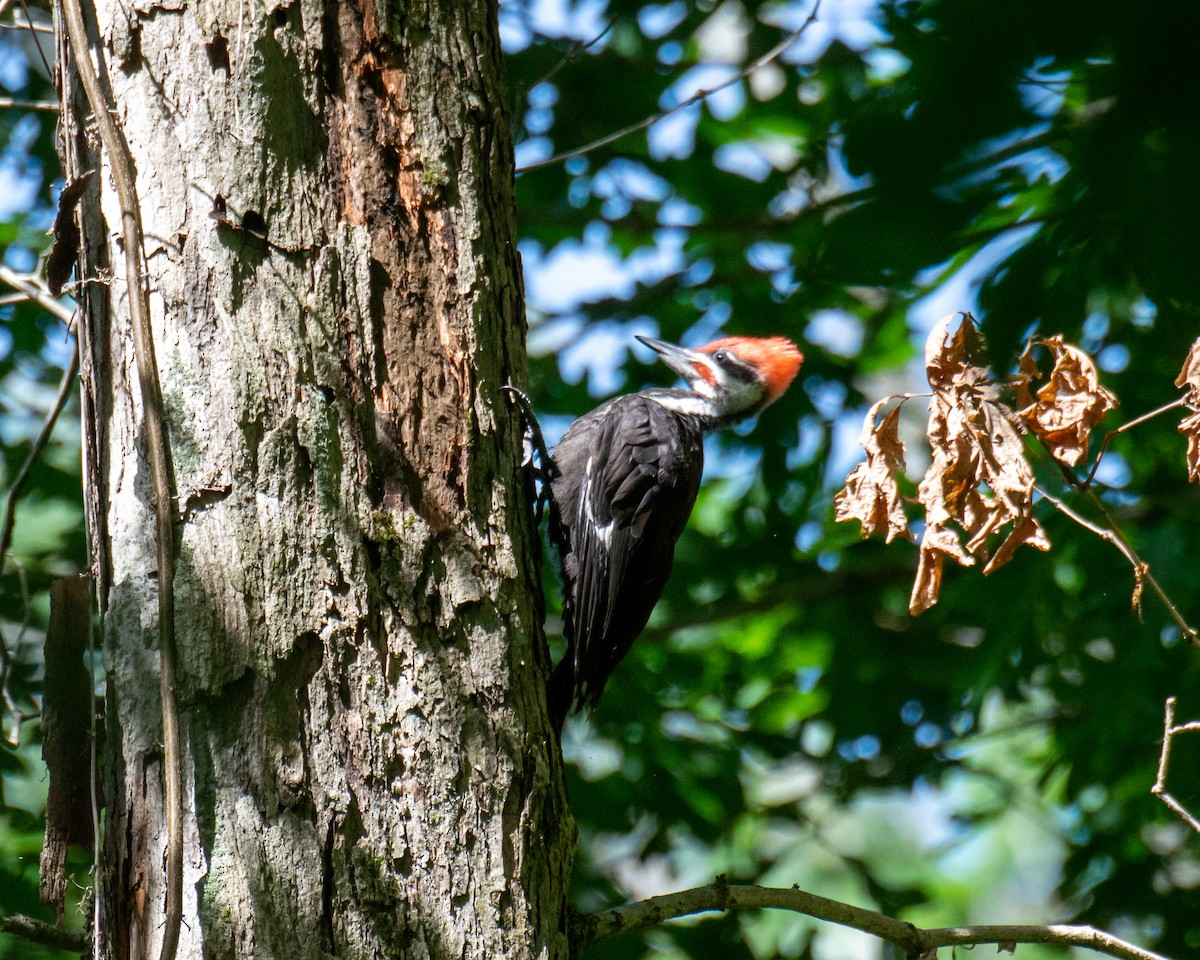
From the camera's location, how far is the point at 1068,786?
4.37 m

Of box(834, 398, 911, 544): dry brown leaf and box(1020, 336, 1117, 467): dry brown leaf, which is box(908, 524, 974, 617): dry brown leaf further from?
box(1020, 336, 1117, 467): dry brown leaf

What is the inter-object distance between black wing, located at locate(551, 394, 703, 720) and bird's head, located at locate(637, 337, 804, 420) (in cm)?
67

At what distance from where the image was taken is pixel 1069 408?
2.18 metres

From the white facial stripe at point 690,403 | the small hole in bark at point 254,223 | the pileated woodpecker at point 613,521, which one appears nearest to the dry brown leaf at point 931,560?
the pileated woodpecker at point 613,521

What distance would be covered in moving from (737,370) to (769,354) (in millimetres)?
137

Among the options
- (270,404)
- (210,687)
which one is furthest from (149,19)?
(210,687)

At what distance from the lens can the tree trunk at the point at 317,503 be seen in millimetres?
1695

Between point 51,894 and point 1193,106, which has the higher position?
point 1193,106

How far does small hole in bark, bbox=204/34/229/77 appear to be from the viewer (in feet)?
6.39

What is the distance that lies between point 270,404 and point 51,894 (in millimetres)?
912

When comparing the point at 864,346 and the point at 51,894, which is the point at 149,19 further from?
the point at 864,346

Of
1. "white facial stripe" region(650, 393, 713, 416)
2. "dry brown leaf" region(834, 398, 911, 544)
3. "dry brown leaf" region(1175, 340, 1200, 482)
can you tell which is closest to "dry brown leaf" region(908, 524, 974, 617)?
"dry brown leaf" region(834, 398, 911, 544)

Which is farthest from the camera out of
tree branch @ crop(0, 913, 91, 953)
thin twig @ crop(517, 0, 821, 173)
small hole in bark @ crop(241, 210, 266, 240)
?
thin twig @ crop(517, 0, 821, 173)

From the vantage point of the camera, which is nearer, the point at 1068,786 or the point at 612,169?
the point at 1068,786
